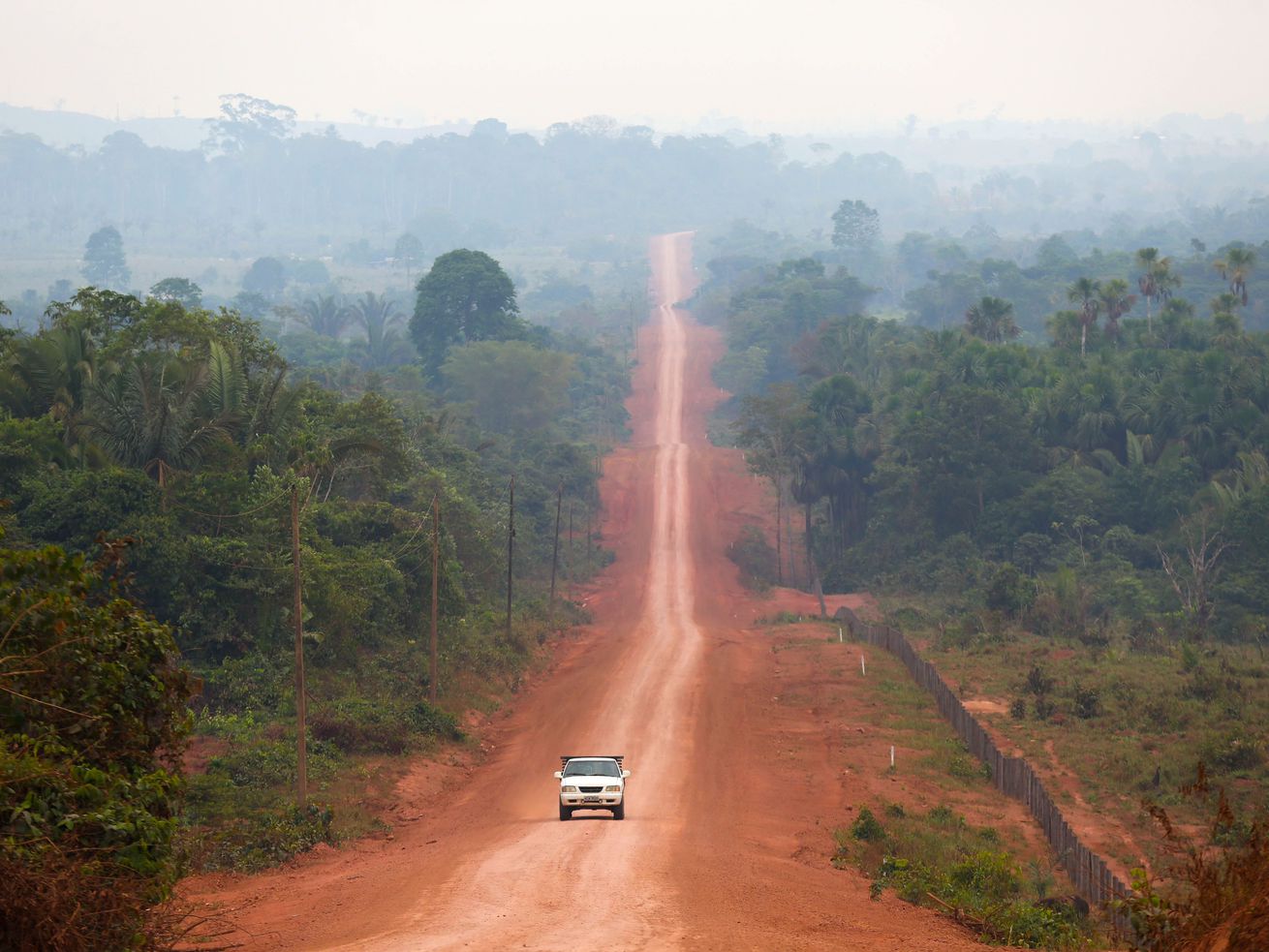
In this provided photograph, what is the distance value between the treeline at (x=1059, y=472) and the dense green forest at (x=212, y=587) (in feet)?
62.8

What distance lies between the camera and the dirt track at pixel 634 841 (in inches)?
606

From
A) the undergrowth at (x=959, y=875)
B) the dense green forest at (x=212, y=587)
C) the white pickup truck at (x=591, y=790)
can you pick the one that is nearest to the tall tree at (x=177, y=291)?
the dense green forest at (x=212, y=587)

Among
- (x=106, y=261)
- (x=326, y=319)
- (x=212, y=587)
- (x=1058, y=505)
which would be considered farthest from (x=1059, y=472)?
(x=106, y=261)

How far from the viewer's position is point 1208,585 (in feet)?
167

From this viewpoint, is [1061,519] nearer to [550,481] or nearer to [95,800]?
[550,481]

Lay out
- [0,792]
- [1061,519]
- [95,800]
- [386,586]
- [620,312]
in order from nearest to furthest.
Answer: [0,792] < [95,800] < [386,586] < [1061,519] < [620,312]

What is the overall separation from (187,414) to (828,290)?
266ft

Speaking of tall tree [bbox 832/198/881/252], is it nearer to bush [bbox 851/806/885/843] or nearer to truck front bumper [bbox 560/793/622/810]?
bush [bbox 851/806/885/843]

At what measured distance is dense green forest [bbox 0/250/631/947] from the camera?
1270cm

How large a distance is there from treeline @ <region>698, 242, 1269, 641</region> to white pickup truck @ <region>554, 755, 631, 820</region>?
29040mm

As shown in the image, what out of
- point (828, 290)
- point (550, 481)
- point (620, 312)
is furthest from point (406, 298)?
point (550, 481)

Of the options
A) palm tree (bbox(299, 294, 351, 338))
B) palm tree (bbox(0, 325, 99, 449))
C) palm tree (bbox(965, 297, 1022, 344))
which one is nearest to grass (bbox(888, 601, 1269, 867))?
palm tree (bbox(0, 325, 99, 449))

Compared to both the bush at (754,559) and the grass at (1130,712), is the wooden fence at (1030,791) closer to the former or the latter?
the grass at (1130,712)

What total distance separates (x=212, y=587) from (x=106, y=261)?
136511 millimetres
